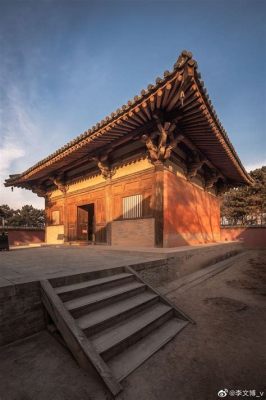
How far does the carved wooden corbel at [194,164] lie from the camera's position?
9.06 meters

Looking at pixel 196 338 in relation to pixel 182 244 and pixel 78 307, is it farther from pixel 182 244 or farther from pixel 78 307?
pixel 182 244

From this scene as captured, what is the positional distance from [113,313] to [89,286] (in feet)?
1.82

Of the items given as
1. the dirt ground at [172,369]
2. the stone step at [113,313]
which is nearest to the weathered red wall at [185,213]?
the stone step at [113,313]

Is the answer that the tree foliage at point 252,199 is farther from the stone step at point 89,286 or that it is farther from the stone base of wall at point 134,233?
the stone step at point 89,286

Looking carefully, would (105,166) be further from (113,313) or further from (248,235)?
(248,235)

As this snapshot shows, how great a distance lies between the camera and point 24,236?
15.0 metres

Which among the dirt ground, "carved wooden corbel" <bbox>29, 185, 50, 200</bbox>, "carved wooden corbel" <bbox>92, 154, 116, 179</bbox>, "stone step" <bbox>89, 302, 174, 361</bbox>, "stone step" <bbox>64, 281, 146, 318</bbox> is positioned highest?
"carved wooden corbel" <bbox>92, 154, 116, 179</bbox>

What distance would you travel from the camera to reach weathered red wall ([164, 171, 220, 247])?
7617 mm

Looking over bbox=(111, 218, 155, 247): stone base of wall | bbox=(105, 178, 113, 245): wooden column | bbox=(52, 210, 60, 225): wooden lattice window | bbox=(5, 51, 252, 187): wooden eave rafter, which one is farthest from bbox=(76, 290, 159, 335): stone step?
bbox=(52, 210, 60, 225): wooden lattice window

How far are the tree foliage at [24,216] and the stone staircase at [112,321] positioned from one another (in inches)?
1659

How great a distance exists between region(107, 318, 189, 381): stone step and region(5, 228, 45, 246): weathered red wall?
1401 centimetres

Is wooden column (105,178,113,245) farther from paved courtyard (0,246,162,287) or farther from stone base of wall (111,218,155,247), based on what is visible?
paved courtyard (0,246,162,287)

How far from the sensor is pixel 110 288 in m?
3.50

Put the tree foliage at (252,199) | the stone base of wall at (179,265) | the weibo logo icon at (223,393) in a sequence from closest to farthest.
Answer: the weibo logo icon at (223,393)
the stone base of wall at (179,265)
the tree foliage at (252,199)
